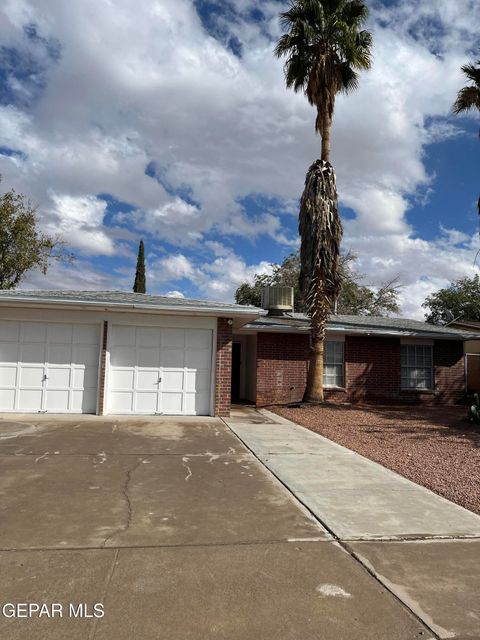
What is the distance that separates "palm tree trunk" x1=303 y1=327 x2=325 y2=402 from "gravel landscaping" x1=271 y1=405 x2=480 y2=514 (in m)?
0.56

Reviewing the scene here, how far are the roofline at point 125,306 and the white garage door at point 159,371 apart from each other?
2.48 ft

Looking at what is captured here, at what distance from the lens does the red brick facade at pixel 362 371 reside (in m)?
16.4

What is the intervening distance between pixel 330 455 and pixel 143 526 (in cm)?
429

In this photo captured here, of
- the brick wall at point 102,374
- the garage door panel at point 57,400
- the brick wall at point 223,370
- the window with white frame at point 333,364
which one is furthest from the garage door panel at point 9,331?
the window with white frame at point 333,364

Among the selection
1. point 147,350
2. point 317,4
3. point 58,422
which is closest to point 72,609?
point 58,422

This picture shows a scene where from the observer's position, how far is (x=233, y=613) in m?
3.18

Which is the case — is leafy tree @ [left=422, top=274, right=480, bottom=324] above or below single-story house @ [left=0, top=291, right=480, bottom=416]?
above

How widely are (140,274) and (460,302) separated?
97.6 feet

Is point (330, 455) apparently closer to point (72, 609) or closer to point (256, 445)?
point (256, 445)

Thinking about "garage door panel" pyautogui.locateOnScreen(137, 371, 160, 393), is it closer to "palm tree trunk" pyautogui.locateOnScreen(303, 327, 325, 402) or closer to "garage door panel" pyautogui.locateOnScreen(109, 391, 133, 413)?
"garage door panel" pyautogui.locateOnScreen(109, 391, 133, 413)

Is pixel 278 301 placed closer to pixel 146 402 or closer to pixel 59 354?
pixel 146 402

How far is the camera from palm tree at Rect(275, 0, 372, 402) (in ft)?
50.4

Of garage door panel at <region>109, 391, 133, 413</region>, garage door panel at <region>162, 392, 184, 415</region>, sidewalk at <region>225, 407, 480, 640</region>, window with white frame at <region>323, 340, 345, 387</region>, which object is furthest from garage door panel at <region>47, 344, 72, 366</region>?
window with white frame at <region>323, 340, 345, 387</region>

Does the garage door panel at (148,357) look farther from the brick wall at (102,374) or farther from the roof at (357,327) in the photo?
the roof at (357,327)
